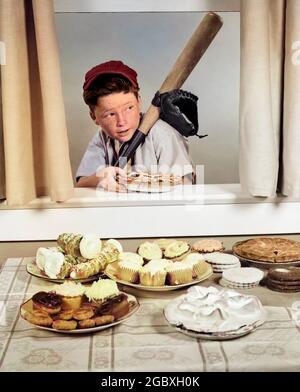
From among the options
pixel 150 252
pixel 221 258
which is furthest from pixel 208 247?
pixel 150 252

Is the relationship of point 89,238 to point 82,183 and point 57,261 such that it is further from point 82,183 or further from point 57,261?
point 82,183

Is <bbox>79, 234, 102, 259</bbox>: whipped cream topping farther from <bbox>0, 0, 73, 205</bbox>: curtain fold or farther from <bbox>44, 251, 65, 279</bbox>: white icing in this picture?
<bbox>0, 0, 73, 205</bbox>: curtain fold

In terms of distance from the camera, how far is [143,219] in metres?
1.80

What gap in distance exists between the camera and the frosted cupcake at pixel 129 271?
127cm

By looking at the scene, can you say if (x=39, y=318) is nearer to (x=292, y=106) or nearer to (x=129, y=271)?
(x=129, y=271)

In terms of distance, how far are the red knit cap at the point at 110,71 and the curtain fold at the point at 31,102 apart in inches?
5.9

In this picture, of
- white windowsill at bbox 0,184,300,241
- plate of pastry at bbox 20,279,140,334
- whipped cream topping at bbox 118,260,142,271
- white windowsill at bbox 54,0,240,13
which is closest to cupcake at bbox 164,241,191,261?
whipped cream topping at bbox 118,260,142,271

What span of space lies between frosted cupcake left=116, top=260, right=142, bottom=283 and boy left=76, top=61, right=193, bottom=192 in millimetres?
539

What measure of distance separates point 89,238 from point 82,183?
1.65 feet

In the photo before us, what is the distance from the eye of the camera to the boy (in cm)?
176

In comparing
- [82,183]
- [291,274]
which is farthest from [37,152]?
[291,274]
